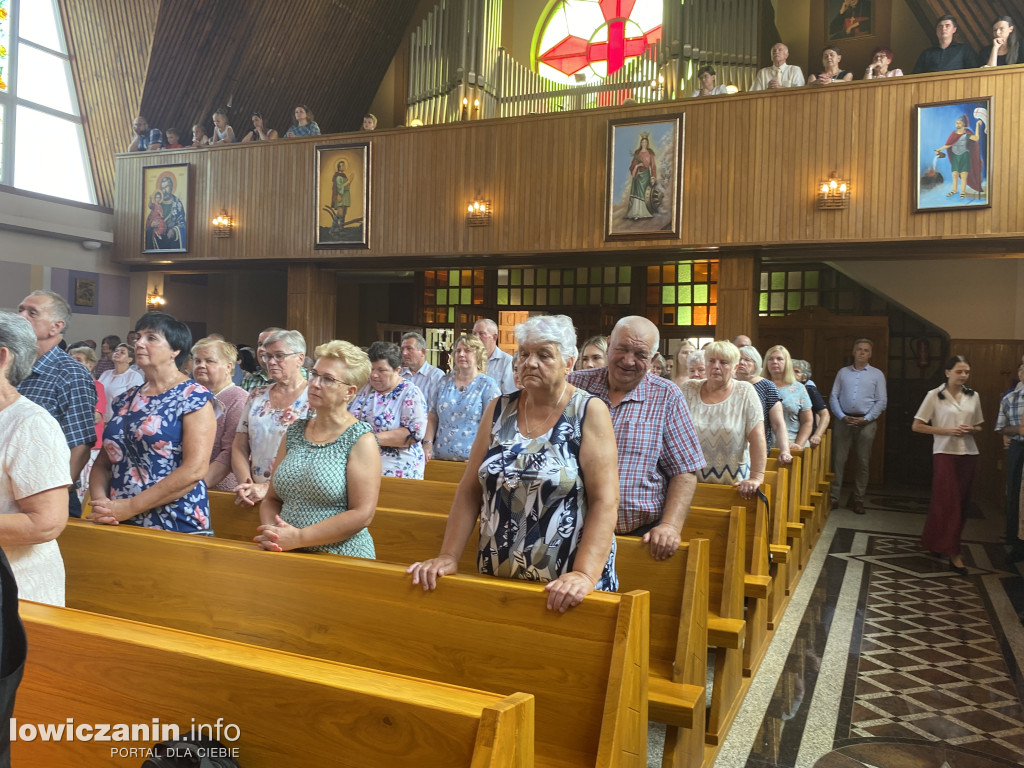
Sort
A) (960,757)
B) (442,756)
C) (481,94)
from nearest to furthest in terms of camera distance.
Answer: (442,756)
(960,757)
(481,94)

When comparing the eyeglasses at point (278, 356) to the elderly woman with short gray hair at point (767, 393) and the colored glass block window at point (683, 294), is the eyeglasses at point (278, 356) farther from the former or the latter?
the colored glass block window at point (683, 294)

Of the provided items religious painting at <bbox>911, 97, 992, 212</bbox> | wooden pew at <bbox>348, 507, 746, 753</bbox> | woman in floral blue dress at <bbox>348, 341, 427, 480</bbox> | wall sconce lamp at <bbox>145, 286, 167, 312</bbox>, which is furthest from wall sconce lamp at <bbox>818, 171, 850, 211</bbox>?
wall sconce lamp at <bbox>145, 286, 167, 312</bbox>

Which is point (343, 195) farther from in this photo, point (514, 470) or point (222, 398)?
point (514, 470)

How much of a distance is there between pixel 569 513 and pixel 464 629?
16.6 inches

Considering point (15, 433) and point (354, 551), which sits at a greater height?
point (15, 433)

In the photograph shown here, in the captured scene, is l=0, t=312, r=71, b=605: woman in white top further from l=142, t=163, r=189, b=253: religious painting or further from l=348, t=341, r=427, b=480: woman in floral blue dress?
l=142, t=163, r=189, b=253: religious painting

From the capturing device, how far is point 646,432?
9.77ft

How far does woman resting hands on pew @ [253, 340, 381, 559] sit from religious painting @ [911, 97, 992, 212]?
727cm

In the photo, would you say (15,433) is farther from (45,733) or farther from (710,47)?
(710,47)

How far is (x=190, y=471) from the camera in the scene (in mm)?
2797

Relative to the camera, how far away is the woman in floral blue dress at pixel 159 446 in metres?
2.80

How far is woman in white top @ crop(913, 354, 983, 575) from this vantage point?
6.28 m

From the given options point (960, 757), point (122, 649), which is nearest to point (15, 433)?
point (122, 649)

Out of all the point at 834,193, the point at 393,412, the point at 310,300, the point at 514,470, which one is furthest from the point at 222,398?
the point at 310,300
